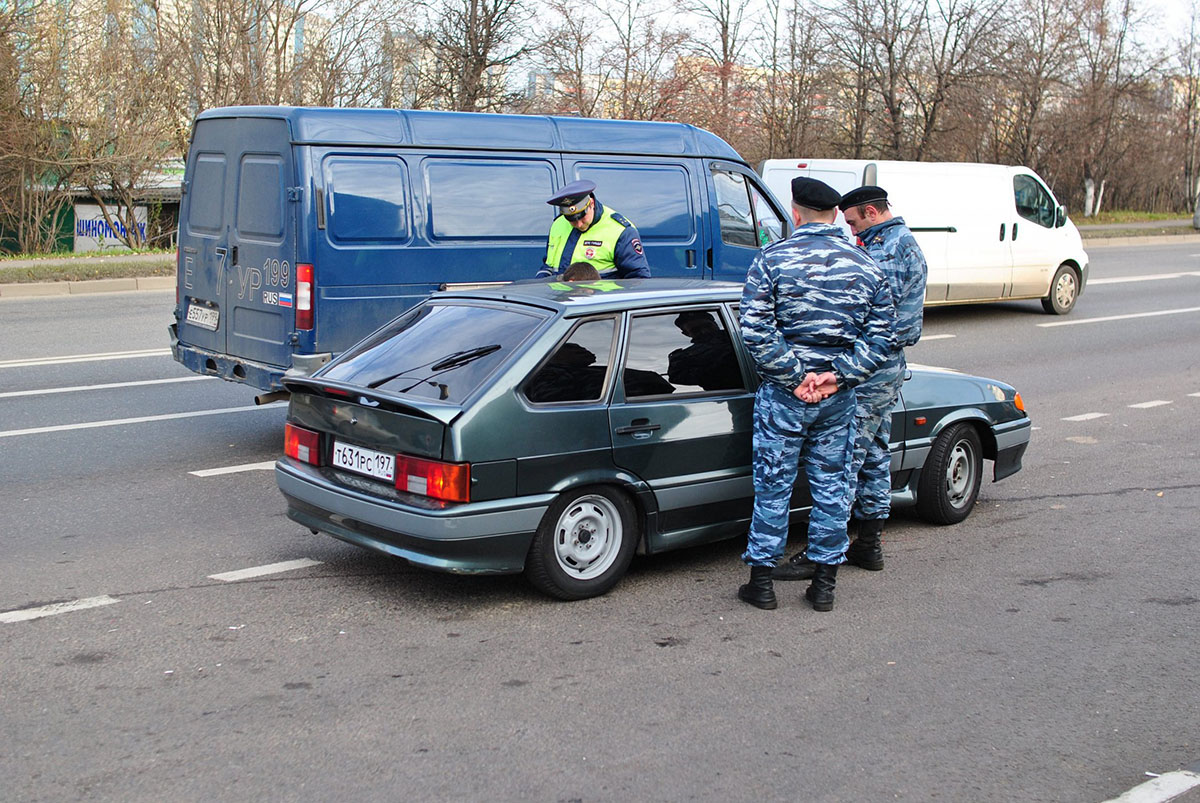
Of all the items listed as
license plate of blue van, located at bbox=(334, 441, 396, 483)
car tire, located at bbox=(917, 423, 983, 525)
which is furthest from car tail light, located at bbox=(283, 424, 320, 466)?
car tire, located at bbox=(917, 423, 983, 525)

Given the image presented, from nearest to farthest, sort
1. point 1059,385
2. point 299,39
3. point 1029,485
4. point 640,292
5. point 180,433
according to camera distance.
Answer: point 640,292 < point 1029,485 < point 180,433 < point 1059,385 < point 299,39

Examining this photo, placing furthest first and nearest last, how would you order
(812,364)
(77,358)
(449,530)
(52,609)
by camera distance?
(77,358) → (812,364) → (52,609) → (449,530)

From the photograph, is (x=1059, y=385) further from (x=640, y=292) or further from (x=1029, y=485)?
(x=640, y=292)

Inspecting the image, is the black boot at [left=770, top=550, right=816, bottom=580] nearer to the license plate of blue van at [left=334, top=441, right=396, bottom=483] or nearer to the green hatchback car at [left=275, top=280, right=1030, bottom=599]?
the green hatchback car at [left=275, top=280, right=1030, bottom=599]

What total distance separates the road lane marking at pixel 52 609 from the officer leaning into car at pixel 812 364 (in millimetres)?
2720

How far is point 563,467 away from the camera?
503cm

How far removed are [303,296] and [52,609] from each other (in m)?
3.35

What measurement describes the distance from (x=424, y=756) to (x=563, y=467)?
1568 millimetres

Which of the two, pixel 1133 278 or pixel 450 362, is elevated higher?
pixel 1133 278

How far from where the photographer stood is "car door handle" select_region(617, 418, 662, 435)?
17.1ft

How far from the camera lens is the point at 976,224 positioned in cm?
1614

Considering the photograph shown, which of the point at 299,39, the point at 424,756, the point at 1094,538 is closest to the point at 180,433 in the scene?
the point at 424,756

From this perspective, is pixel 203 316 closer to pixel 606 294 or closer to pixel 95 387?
pixel 95 387

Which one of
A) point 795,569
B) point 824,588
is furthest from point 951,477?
point 824,588
